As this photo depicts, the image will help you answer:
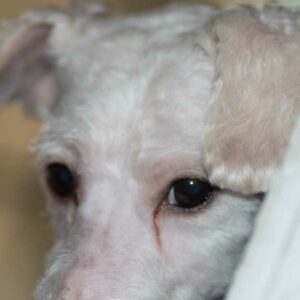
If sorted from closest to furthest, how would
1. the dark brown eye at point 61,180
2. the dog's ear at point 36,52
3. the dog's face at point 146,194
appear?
the dog's face at point 146,194, the dark brown eye at point 61,180, the dog's ear at point 36,52

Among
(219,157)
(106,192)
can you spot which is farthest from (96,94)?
(219,157)

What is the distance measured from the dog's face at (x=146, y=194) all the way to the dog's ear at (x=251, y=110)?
105mm

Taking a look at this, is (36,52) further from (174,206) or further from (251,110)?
(251,110)

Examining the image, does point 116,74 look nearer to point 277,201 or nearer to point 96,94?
point 96,94

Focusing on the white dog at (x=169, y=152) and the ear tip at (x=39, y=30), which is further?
the ear tip at (x=39, y=30)

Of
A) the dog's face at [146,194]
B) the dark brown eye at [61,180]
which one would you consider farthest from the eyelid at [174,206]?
the dark brown eye at [61,180]

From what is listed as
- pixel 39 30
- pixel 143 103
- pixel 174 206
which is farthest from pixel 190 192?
pixel 39 30

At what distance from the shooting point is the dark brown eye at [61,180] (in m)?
1.30

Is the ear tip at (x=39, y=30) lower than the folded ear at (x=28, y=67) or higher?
Result: higher

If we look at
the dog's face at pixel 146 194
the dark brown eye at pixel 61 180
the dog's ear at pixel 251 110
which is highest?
the dog's ear at pixel 251 110

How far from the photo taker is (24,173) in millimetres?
1983

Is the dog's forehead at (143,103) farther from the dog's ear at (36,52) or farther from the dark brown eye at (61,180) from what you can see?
the dog's ear at (36,52)

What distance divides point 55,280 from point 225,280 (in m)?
0.24

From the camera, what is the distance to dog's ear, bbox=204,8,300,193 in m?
1.06
